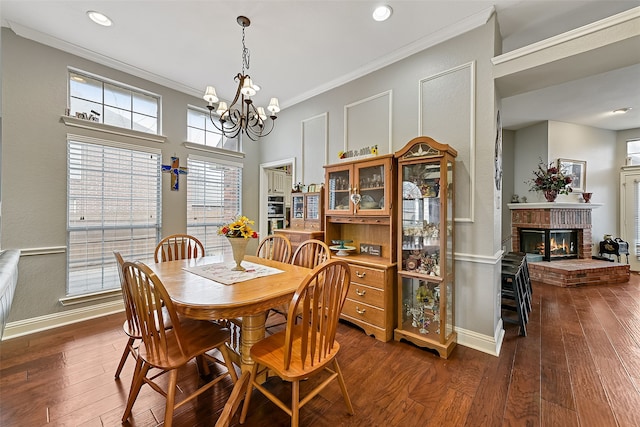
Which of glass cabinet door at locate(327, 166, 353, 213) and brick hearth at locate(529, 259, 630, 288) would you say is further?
brick hearth at locate(529, 259, 630, 288)

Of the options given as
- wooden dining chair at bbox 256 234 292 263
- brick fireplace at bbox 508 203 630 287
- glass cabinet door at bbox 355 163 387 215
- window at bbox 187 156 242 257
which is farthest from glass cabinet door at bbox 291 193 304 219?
brick fireplace at bbox 508 203 630 287

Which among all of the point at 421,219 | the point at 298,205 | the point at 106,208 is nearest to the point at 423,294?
the point at 421,219

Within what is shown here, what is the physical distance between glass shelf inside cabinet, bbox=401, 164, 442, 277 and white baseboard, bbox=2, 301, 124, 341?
3631mm

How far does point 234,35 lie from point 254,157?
2.28m

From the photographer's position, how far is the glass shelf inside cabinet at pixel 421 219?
8.25ft

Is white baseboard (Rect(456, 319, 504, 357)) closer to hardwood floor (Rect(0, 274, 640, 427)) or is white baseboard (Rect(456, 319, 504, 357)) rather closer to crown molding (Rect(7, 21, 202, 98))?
hardwood floor (Rect(0, 274, 640, 427))

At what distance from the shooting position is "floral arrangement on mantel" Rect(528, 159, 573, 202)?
16.3ft

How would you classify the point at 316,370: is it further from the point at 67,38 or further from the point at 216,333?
the point at 67,38

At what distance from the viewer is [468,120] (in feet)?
8.40

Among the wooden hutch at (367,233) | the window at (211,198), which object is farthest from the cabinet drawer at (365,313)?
the window at (211,198)

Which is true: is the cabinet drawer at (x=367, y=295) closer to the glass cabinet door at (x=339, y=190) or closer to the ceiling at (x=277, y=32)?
the glass cabinet door at (x=339, y=190)

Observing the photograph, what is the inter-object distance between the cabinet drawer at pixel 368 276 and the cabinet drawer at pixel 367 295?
5cm

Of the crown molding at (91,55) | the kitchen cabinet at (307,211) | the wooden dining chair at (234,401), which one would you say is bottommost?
the wooden dining chair at (234,401)

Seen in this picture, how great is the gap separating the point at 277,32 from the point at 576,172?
6.62m
